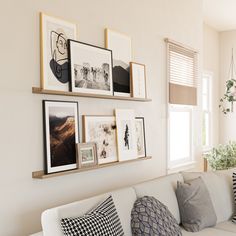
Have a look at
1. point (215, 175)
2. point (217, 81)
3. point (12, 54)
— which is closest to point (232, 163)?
point (215, 175)

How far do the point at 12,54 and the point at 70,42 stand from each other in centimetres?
51

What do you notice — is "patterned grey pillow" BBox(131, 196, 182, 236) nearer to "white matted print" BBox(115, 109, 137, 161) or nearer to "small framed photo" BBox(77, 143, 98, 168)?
"small framed photo" BBox(77, 143, 98, 168)

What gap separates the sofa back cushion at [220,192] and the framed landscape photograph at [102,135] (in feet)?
2.35

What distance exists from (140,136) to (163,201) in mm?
969

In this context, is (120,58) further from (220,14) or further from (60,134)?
(220,14)

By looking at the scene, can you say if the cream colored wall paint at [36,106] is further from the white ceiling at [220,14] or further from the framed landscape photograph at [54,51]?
the white ceiling at [220,14]

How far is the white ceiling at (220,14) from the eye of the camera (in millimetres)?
4816

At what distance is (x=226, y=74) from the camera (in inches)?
246

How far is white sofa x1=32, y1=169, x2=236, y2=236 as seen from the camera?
1.81m

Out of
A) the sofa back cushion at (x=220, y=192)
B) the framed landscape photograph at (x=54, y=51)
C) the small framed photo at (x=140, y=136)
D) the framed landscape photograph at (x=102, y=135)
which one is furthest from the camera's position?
the small framed photo at (x=140, y=136)

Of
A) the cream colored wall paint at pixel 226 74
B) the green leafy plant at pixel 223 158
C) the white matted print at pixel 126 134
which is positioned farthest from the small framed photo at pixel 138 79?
the cream colored wall paint at pixel 226 74

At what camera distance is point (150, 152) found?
11.9ft

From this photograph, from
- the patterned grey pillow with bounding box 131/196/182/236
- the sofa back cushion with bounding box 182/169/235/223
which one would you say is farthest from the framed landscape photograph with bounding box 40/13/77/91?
the sofa back cushion with bounding box 182/169/235/223

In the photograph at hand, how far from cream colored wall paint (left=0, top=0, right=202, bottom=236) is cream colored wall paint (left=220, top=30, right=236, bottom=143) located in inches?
118
